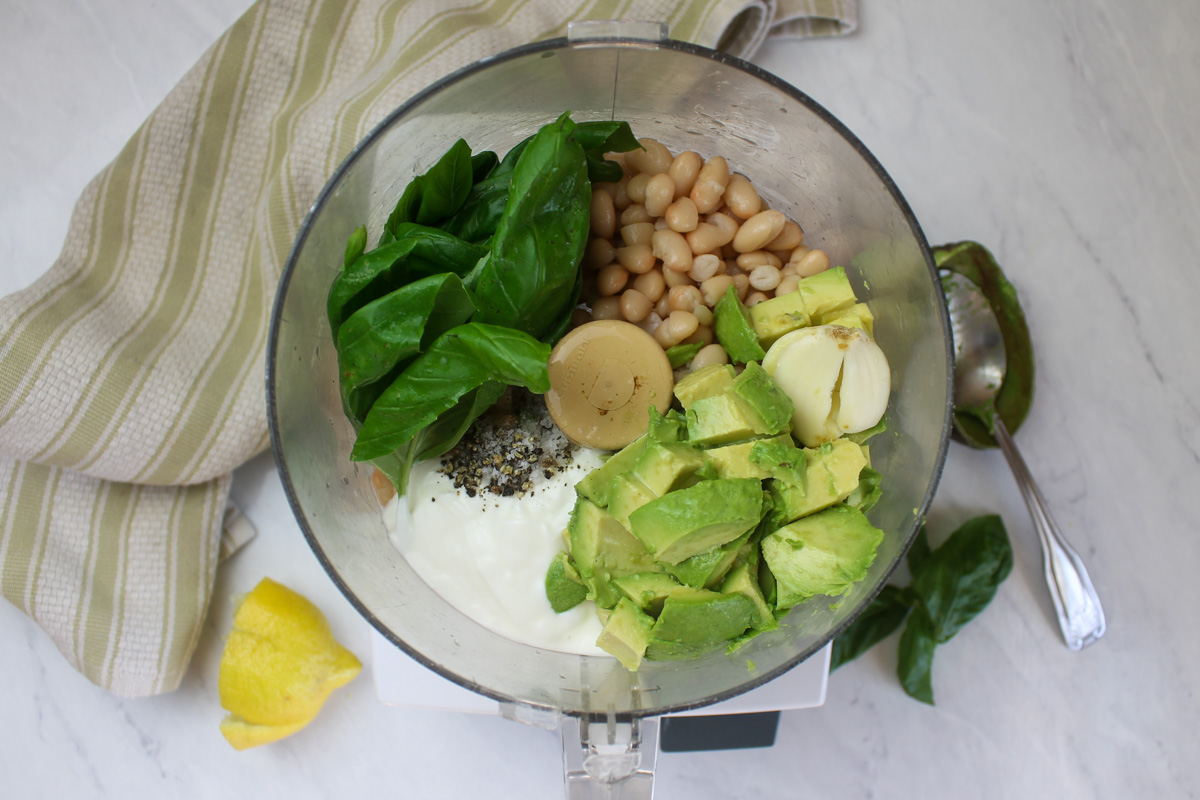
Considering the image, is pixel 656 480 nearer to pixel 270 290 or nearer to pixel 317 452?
pixel 317 452

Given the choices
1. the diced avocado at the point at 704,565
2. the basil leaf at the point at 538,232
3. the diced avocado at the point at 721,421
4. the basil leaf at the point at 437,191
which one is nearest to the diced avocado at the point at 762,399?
the diced avocado at the point at 721,421

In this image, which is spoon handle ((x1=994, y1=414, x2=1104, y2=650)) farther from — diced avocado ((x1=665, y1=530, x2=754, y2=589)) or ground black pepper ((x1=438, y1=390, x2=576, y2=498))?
ground black pepper ((x1=438, y1=390, x2=576, y2=498))

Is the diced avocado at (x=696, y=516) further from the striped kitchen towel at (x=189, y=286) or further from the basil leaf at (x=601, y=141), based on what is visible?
the striped kitchen towel at (x=189, y=286)

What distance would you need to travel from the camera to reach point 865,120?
1207mm

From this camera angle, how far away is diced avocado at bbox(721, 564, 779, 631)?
2.72 ft

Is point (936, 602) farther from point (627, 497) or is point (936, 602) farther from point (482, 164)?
point (482, 164)

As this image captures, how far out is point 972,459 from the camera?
→ 119 centimetres

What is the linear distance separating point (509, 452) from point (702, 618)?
291 millimetres

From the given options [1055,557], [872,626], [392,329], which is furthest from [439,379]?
[1055,557]

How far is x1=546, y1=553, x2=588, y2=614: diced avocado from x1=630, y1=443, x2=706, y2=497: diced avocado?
134 millimetres

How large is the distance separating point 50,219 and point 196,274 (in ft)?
0.87

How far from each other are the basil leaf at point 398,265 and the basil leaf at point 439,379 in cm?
8

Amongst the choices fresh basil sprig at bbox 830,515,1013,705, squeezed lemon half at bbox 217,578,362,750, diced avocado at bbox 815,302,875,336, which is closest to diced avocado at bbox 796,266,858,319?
diced avocado at bbox 815,302,875,336

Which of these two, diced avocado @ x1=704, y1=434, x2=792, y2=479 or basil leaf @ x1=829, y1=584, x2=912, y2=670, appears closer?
diced avocado @ x1=704, y1=434, x2=792, y2=479
